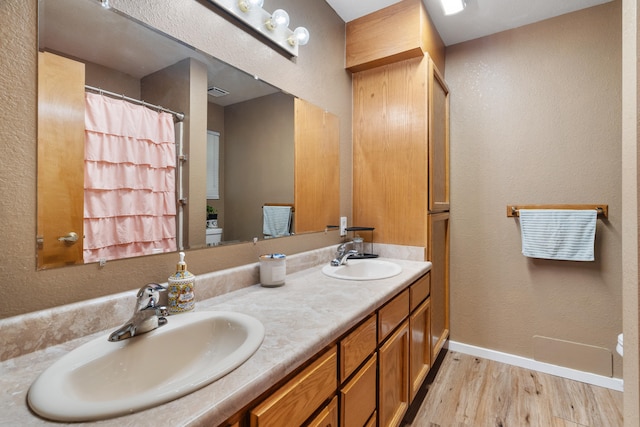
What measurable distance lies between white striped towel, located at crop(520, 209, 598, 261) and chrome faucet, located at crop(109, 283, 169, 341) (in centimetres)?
224

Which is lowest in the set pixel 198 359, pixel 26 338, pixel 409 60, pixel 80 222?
pixel 198 359

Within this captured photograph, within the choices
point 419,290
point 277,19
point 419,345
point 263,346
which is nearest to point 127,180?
point 263,346

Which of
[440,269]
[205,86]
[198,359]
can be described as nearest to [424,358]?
[440,269]

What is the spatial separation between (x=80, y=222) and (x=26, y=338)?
0.31 metres

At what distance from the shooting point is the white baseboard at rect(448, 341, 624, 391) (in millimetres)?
1887

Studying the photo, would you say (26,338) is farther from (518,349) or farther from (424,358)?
(518,349)

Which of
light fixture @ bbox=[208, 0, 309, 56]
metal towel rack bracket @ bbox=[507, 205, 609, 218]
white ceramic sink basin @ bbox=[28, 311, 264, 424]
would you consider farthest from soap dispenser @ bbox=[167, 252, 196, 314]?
metal towel rack bracket @ bbox=[507, 205, 609, 218]

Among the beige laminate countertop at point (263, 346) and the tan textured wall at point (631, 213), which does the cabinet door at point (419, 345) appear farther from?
the tan textured wall at point (631, 213)

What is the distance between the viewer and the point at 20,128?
725mm

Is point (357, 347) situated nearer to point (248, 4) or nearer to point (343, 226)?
point (343, 226)

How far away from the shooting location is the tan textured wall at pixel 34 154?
0.70 m

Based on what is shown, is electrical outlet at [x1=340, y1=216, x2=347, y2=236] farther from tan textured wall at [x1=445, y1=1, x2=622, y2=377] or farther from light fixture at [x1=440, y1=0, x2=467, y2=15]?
light fixture at [x1=440, y1=0, x2=467, y2=15]

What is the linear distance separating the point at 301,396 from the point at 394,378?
0.78 m

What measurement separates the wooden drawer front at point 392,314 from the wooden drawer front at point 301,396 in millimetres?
356
